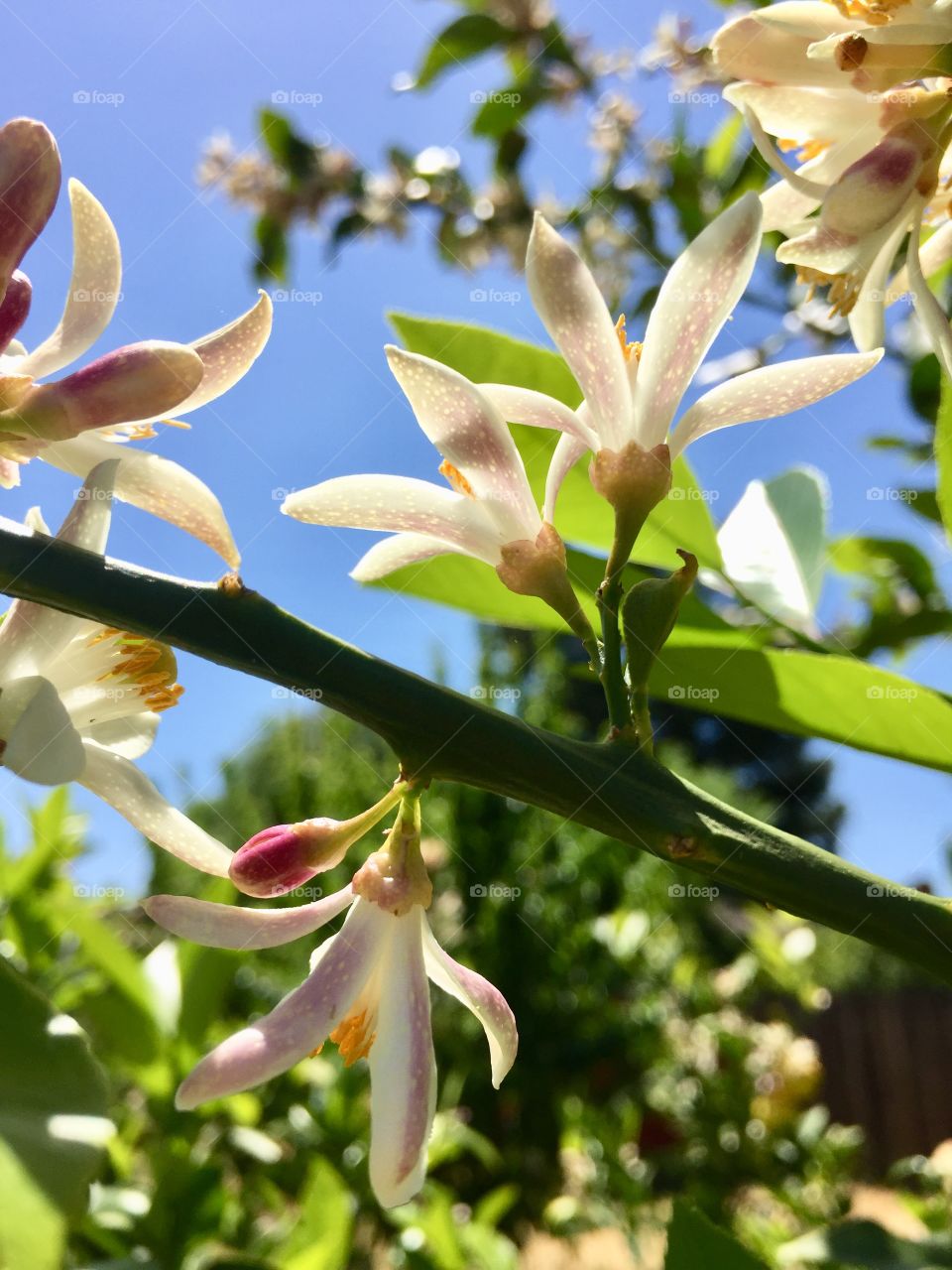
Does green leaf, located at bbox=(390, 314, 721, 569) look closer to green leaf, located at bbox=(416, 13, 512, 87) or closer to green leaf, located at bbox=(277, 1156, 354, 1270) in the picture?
green leaf, located at bbox=(277, 1156, 354, 1270)

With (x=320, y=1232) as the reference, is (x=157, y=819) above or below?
above

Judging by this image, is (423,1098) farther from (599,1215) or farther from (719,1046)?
(599,1215)

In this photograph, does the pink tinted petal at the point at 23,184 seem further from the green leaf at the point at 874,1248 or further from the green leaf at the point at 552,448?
the green leaf at the point at 874,1248

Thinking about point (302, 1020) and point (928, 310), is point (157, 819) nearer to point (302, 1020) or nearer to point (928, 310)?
point (302, 1020)

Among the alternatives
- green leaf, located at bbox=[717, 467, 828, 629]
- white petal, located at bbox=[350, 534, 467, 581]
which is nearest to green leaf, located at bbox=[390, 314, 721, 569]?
green leaf, located at bbox=[717, 467, 828, 629]

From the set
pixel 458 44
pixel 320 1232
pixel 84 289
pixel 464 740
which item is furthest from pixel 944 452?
pixel 458 44

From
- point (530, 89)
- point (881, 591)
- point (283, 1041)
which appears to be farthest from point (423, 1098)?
point (530, 89)

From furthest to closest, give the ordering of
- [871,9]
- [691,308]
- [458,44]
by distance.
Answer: [458,44], [871,9], [691,308]

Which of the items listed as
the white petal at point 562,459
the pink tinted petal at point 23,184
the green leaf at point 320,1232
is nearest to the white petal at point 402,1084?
the white petal at point 562,459
